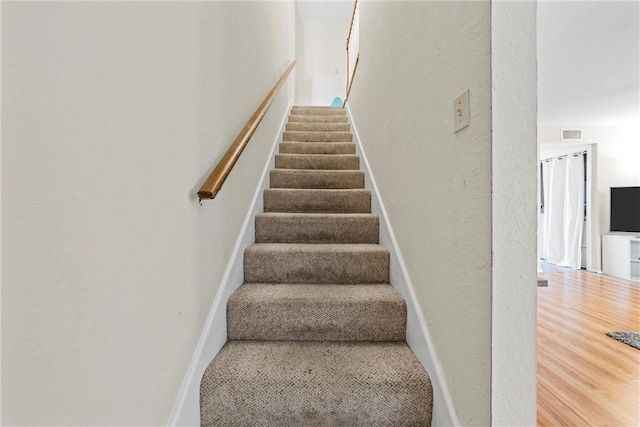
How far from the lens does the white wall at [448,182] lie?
0.71 meters

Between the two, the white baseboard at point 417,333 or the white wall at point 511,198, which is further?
the white baseboard at point 417,333

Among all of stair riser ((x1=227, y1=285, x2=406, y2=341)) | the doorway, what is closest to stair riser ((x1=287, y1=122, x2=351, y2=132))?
stair riser ((x1=227, y1=285, x2=406, y2=341))

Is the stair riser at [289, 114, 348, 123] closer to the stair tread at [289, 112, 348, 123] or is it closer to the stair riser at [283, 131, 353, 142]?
the stair tread at [289, 112, 348, 123]

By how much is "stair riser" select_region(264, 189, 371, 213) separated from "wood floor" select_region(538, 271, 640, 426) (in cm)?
157

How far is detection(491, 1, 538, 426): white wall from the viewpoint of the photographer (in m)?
0.67

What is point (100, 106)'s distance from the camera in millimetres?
594

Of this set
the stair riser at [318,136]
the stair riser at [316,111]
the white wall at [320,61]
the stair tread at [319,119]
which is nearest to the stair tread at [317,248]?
the stair riser at [318,136]

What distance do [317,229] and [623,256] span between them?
5.76m

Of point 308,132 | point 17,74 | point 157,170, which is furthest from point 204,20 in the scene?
point 308,132

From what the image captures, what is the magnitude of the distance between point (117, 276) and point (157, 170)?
0.30 m

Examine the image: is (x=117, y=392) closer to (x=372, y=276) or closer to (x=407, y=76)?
(x=372, y=276)

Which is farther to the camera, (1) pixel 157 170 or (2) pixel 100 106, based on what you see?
(1) pixel 157 170

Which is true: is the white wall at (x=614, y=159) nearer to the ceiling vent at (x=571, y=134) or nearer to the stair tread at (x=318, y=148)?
the ceiling vent at (x=571, y=134)

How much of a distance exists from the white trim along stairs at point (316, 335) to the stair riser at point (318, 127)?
1.46 m
